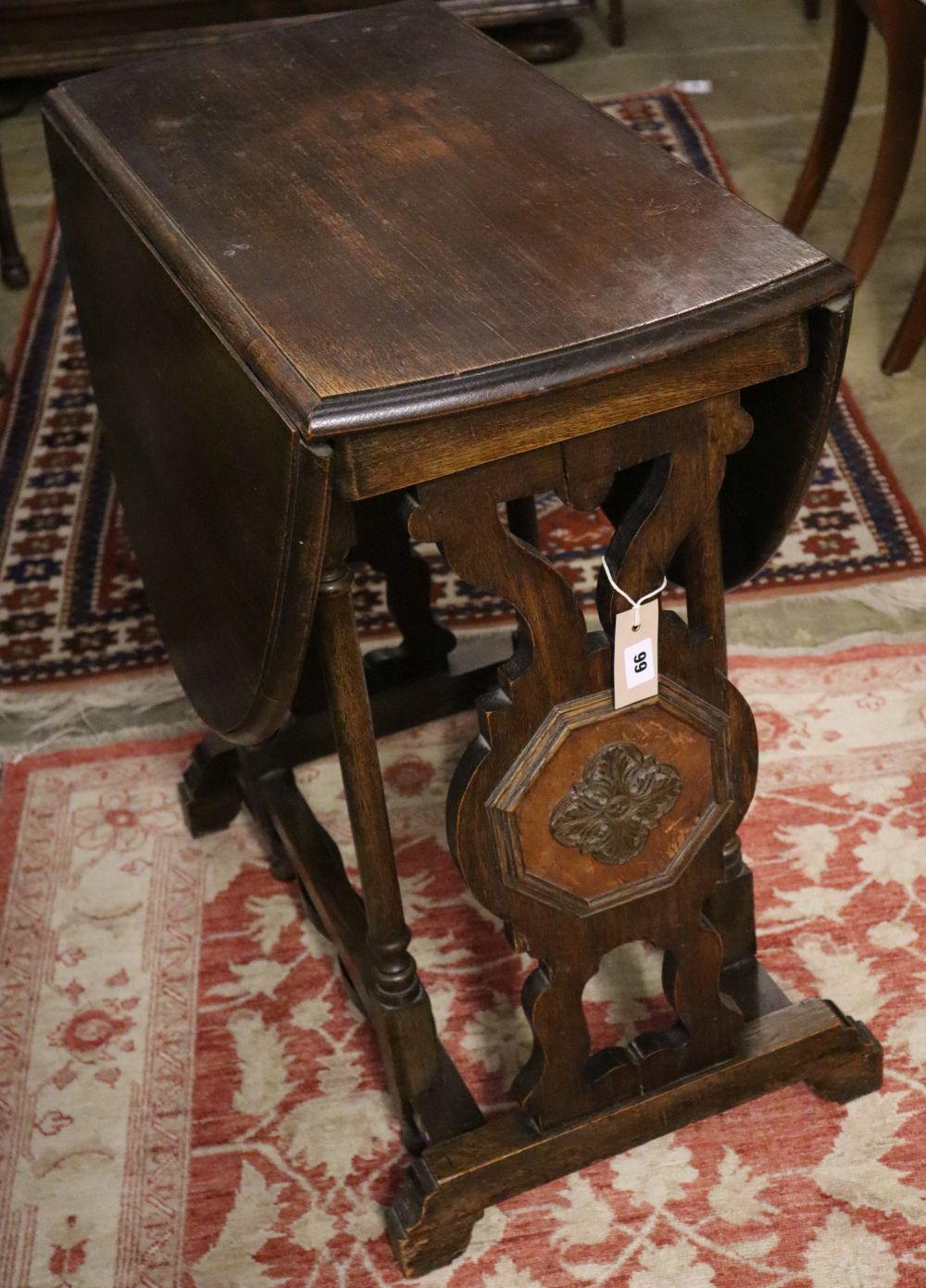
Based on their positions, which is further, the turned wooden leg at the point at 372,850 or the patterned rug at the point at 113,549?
the patterned rug at the point at 113,549

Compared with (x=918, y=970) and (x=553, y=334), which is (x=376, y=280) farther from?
(x=918, y=970)

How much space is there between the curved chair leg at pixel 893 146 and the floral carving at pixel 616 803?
166 cm

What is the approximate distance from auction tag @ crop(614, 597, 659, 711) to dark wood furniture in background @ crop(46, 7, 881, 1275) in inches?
0.5

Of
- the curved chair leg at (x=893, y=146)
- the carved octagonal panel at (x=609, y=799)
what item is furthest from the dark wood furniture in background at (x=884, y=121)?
the carved octagonal panel at (x=609, y=799)

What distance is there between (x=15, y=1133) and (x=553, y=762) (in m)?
0.75

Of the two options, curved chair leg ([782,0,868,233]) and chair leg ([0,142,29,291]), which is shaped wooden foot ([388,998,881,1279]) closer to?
curved chair leg ([782,0,868,233])

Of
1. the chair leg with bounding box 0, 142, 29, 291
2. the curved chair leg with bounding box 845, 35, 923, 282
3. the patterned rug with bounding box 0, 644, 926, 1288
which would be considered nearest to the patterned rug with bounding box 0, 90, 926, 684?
the patterned rug with bounding box 0, 644, 926, 1288

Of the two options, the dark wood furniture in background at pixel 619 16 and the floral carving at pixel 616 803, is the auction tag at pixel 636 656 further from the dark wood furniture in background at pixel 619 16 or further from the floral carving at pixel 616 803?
the dark wood furniture in background at pixel 619 16

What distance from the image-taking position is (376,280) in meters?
1.21

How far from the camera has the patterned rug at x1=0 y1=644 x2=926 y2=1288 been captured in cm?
145

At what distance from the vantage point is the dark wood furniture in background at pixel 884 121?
248cm

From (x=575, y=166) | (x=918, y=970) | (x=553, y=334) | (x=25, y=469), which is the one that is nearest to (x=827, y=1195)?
(x=918, y=970)

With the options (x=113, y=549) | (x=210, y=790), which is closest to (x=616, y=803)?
(x=210, y=790)

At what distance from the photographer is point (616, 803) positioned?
131 centimetres
